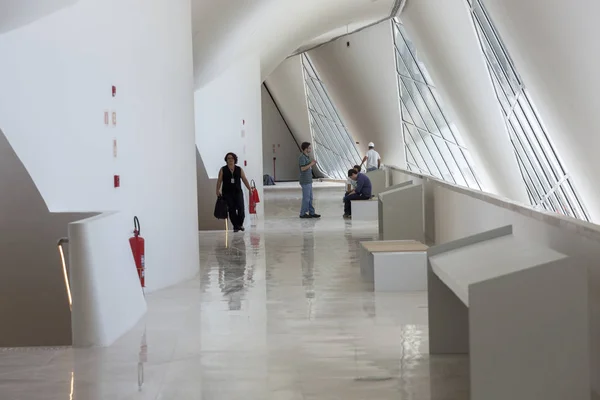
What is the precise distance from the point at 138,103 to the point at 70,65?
136cm

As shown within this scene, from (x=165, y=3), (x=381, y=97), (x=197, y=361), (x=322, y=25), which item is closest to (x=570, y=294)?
(x=197, y=361)

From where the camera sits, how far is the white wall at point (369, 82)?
37469 millimetres

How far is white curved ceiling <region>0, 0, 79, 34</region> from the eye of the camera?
27.7 ft

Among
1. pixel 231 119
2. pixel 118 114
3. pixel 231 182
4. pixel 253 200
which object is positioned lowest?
pixel 253 200

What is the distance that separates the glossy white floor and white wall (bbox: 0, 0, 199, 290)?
3.50ft

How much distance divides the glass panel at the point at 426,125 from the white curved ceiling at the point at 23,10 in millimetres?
25425

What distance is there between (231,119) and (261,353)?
15208 millimetres

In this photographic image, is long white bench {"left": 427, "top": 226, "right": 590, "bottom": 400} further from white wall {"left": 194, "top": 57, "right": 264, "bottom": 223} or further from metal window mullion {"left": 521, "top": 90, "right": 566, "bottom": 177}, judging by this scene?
metal window mullion {"left": 521, "top": 90, "right": 566, "bottom": 177}

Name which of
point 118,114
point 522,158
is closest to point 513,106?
point 522,158

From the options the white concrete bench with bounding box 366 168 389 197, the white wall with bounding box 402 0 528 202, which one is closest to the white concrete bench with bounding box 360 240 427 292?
the white wall with bounding box 402 0 528 202

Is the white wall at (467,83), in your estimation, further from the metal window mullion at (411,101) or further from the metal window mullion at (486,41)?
the metal window mullion at (411,101)

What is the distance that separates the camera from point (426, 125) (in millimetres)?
37625

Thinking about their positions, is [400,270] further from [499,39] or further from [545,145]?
[499,39]

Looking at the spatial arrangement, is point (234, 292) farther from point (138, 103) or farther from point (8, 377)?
point (8, 377)
